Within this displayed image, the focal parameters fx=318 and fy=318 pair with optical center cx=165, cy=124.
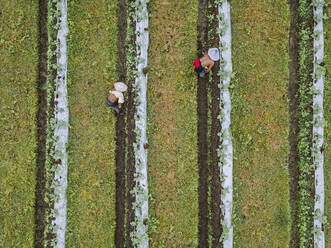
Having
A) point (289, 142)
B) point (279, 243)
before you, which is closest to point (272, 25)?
point (289, 142)

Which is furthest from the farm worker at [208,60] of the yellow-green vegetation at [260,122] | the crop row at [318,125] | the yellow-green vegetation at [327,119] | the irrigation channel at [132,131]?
the yellow-green vegetation at [327,119]

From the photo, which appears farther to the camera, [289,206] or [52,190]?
[289,206]

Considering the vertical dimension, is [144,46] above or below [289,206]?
above

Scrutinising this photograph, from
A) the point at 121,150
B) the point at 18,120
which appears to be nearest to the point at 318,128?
the point at 121,150

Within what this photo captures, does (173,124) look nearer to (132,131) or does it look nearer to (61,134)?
(132,131)

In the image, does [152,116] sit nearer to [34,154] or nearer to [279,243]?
[34,154]

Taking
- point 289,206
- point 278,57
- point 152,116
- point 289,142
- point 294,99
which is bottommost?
point 289,206

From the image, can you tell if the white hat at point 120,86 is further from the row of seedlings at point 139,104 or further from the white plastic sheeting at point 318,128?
the white plastic sheeting at point 318,128
